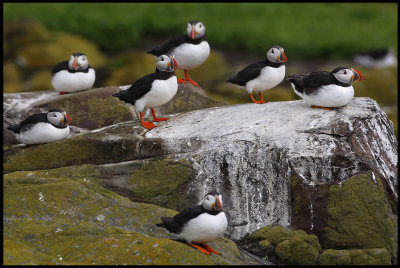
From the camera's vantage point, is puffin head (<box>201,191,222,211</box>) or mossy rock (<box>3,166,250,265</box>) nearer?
mossy rock (<box>3,166,250,265</box>)

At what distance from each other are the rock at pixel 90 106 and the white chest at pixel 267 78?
1.49m

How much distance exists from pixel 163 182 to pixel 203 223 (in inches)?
63.4

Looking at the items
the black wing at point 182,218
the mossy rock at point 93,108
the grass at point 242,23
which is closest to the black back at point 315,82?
the black wing at point 182,218

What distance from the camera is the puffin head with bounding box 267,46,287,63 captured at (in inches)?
380

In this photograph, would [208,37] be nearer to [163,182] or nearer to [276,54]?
[276,54]

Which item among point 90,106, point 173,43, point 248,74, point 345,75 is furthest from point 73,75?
point 345,75

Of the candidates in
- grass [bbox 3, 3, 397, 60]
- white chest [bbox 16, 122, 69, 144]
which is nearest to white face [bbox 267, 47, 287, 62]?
white chest [bbox 16, 122, 69, 144]

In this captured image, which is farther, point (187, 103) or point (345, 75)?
point (187, 103)

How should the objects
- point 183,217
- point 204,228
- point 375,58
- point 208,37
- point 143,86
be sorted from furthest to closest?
point 208,37 < point 375,58 < point 143,86 < point 183,217 < point 204,228

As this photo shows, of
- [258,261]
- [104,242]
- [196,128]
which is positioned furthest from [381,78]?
[104,242]

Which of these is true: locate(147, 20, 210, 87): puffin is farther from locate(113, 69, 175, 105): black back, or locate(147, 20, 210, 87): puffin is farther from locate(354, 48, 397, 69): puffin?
locate(354, 48, 397, 69): puffin

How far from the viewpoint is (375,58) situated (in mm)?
22234

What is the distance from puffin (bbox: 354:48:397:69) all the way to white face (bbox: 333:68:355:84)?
1373 cm

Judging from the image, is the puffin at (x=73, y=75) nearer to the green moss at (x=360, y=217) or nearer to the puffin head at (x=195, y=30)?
the puffin head at (x=195, y=30)
